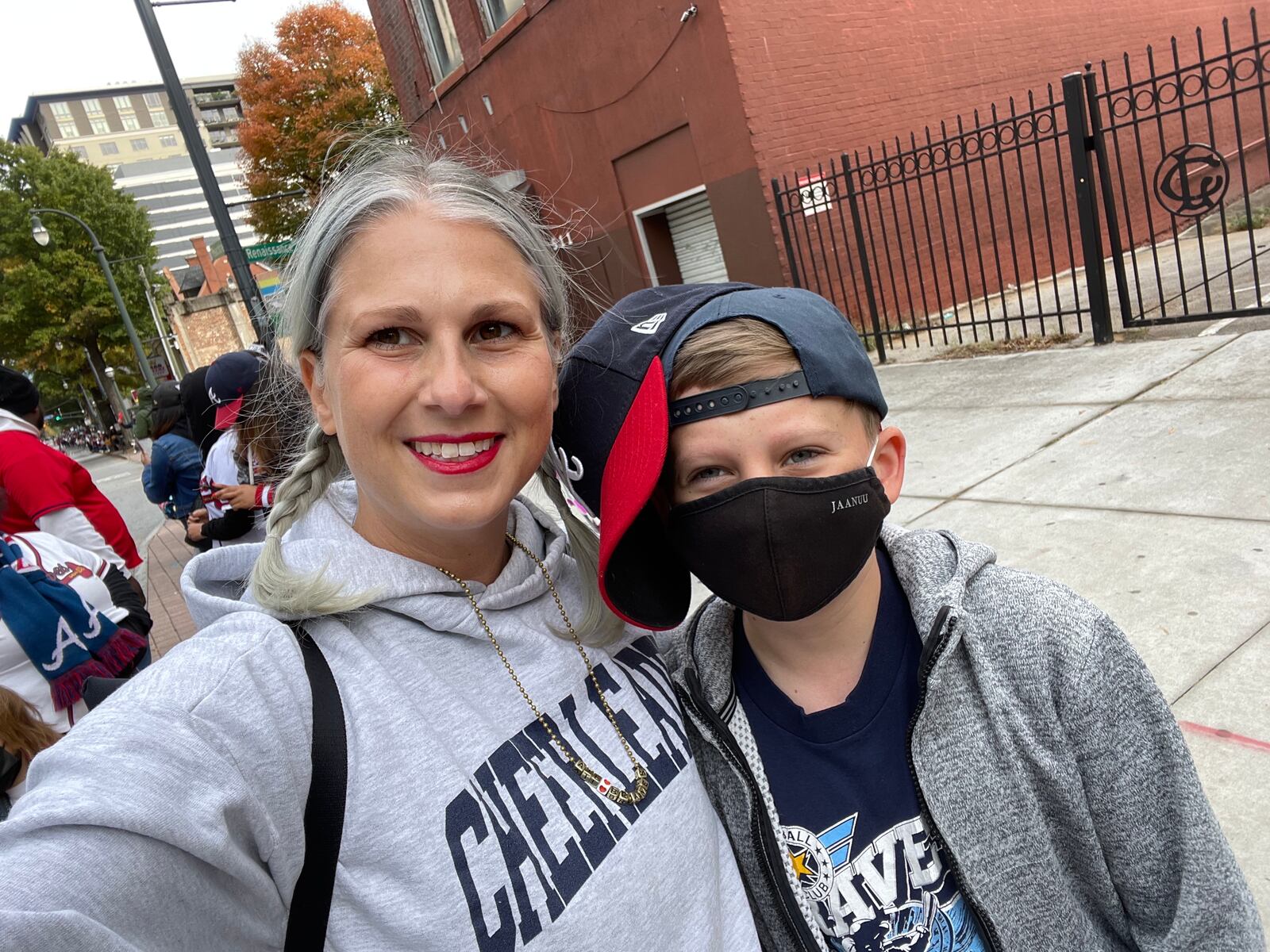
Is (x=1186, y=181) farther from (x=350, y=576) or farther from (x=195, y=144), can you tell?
(x=195, y=144)

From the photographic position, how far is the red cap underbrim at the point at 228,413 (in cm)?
390

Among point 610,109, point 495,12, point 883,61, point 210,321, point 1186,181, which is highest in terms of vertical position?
point 495,12

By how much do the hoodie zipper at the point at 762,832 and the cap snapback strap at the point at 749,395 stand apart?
472mm

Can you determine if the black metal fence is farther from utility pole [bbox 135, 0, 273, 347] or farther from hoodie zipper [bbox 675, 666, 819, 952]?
utility pole [bbox 135, 0, 273, 347]

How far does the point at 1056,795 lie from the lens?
120cm

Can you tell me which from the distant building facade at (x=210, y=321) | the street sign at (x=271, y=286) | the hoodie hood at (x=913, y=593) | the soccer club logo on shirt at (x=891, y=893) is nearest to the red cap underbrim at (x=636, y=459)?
the hoodie hood at (x=913, y=593)

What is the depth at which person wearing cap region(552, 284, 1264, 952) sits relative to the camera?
1189 millimetres

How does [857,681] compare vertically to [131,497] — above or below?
above

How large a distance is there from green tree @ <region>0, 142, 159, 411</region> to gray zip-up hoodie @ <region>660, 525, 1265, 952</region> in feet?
149

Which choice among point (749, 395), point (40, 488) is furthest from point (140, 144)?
point (749, 395)

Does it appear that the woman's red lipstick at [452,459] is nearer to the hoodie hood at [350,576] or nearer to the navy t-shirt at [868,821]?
the hoodie hood at [350,576]

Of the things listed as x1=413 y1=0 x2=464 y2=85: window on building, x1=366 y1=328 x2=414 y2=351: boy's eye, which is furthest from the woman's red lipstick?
x1=413 y1=0 x2=464 y2=85: window on building

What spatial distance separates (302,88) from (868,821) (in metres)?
25.6

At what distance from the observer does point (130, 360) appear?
1788 inches
